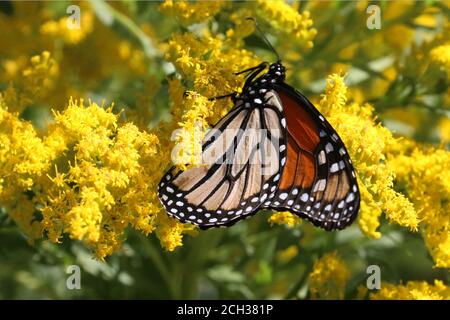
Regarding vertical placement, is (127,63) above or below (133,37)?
above

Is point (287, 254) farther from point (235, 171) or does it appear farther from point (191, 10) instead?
point (191, 10)

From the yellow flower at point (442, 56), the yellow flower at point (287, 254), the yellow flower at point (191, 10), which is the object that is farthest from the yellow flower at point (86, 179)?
the yellow flower at point (442, 56)

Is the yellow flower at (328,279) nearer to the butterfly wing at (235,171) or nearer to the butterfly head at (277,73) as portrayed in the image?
the butterfly wing at (235,171)

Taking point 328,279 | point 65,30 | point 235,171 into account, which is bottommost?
point 328,279

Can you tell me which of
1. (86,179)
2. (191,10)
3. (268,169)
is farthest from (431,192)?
(86,179)

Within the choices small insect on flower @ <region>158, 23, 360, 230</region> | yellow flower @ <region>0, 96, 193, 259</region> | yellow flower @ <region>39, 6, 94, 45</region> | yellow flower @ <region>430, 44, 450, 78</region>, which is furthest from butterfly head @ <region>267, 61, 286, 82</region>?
yellow flower @ <region>39, 6, 94, 45</region>

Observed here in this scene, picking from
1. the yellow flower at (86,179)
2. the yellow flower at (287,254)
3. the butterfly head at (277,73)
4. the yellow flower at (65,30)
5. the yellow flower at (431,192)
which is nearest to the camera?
the yellow flower at (86,179)
